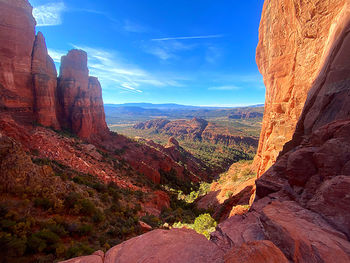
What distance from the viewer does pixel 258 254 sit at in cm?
295

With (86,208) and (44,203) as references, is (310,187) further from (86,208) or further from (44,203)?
(44,203)

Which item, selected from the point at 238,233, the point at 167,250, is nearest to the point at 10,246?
the point at 167,250

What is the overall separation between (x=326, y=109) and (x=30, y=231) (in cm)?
1370

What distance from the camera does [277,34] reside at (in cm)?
1423

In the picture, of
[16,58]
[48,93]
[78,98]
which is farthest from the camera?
[78,98]

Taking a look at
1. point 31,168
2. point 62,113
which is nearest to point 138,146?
point 62,113

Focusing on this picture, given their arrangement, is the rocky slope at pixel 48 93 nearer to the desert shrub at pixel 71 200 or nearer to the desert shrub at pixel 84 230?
the desert shrub at pixel 71 200

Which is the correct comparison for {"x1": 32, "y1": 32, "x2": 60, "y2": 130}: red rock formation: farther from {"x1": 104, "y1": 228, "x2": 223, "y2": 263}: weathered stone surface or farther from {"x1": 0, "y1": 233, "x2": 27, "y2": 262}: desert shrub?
{"x1": 104, "y1": 228, "x2": 223, "y2": 263}: weathered stone surface

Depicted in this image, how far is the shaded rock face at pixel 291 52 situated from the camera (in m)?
9.37

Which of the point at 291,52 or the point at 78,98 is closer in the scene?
the point at 291,52

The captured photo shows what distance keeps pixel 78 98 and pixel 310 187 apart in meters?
38.5

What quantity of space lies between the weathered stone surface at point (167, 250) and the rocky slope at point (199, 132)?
319ft

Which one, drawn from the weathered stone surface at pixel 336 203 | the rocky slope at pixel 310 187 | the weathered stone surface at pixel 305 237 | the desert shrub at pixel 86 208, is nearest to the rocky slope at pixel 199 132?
the rocky slope at pixel 310 187

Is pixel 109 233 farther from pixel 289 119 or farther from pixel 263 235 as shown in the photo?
pixel 289 119
